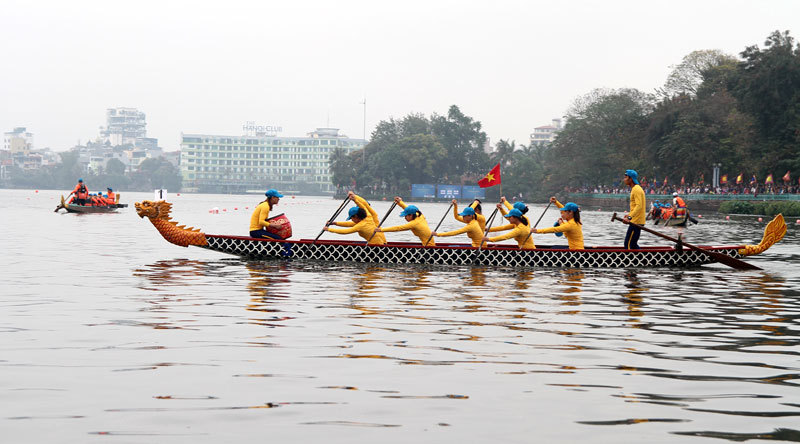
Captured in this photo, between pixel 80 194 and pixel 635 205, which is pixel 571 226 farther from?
pixel 80 194

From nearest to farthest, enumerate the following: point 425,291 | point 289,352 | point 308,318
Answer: point 289,352, point 308,318, point 425,291

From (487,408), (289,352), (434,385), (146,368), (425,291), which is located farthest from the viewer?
(425,291)

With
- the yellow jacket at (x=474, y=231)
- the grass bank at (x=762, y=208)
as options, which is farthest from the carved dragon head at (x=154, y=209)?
the grass bank at (x=762, y=208)

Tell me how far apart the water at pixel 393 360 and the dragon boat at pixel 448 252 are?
2.75 metres

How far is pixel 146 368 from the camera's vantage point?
8195mm

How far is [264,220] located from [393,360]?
41.6 ft

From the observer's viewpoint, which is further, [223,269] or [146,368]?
[223,269]

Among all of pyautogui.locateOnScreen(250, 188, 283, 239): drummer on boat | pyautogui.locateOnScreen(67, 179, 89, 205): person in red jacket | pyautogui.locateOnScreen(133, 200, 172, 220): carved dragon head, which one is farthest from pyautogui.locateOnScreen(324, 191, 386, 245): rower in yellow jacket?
pyautogui.locateOnScreen(67, 179, 89, 205): person in red jacket

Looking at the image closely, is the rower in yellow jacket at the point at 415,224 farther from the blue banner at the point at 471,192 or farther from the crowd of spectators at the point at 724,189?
the blue banner at the point at 471,192

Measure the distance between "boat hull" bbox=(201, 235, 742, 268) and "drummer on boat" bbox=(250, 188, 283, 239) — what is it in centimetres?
36

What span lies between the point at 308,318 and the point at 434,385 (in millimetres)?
4296

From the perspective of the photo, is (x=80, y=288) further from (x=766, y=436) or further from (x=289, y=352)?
(x=766, y=436)

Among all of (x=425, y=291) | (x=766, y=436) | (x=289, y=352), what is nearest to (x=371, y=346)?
(x=289, y=352)

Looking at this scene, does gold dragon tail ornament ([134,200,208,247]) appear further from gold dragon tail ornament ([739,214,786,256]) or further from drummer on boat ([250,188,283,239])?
gold dragon tail ornament ([739,214,786,256])
